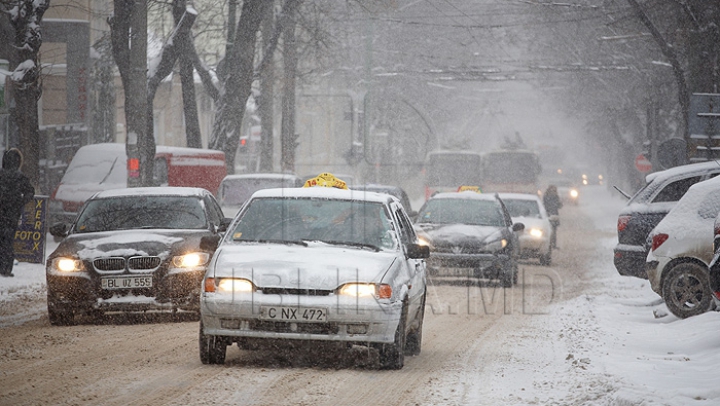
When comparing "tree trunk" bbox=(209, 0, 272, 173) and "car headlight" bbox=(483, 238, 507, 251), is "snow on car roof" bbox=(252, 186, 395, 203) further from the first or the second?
"tree trunk" bbox=(209, 0, 272, 173)

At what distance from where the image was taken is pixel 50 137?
124 feet

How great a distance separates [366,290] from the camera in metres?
9.47

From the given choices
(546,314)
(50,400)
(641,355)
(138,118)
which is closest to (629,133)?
(138,118)

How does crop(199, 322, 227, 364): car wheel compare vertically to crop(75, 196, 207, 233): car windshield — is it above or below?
below

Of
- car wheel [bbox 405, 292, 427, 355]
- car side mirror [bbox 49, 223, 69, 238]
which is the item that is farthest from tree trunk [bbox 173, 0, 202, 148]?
car wheel [bbox 405, 292, 427, 355]

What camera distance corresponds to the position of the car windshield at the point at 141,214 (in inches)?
549

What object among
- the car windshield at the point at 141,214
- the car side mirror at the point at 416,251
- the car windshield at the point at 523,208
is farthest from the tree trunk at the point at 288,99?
the car side mirror at the point at 416,251

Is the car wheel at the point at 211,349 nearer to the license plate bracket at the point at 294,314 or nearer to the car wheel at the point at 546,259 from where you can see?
the license plate bracket at the point at 294,314

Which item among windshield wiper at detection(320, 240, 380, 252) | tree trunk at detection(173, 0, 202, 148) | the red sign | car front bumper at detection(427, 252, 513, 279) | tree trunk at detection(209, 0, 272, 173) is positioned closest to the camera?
windshield wiper at detection(320, 240, 380, 252)

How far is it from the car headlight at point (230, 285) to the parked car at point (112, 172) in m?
19.7

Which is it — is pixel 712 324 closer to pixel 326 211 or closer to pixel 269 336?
pixel 326 211

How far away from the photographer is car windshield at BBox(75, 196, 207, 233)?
14.0 m

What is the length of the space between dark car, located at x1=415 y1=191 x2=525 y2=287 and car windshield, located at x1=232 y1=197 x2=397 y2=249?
9041 millimetres

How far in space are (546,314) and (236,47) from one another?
19015 mm
